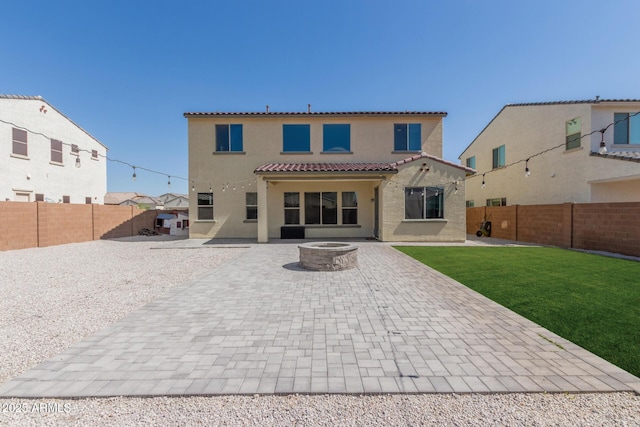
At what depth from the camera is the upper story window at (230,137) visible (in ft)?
51.3

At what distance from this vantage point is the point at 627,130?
45.4 feet

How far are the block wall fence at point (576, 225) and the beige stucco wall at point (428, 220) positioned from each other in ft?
12.2

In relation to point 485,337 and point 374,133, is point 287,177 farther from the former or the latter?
point 485,337

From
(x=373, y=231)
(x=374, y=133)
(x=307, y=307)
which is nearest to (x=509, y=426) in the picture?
(x=307, y=307)

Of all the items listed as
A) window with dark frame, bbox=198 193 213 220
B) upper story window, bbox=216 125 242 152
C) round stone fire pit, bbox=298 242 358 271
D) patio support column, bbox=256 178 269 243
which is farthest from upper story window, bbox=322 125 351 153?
round stone fire pit, bbox=298 242 358 271

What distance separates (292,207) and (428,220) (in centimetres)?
769

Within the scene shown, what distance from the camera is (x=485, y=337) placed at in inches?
149

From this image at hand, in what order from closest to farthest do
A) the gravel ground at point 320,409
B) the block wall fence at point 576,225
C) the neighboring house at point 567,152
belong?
the gravel ground at point 320,409 → the block wall fence at point 576,225 → the neighboring house at point 567,152

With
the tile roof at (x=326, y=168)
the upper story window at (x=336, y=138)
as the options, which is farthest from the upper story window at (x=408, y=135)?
the upper story window at (x=336, y=138)

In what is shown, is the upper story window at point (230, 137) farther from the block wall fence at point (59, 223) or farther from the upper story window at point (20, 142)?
the upper story window at point (20, 142)

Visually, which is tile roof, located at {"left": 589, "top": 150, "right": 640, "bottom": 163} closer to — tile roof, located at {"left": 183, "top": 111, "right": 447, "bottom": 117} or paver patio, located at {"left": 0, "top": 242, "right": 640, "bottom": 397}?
tile roof, located at {"left": 183, "top": 111, "right": 447, "bottom": 117}

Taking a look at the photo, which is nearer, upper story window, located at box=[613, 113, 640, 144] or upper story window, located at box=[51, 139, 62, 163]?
upper story window, located at box=[613, 113, 640, 144]

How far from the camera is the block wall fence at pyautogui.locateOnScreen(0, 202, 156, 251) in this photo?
12031mm

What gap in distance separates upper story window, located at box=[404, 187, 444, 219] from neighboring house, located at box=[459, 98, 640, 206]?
171 inches
